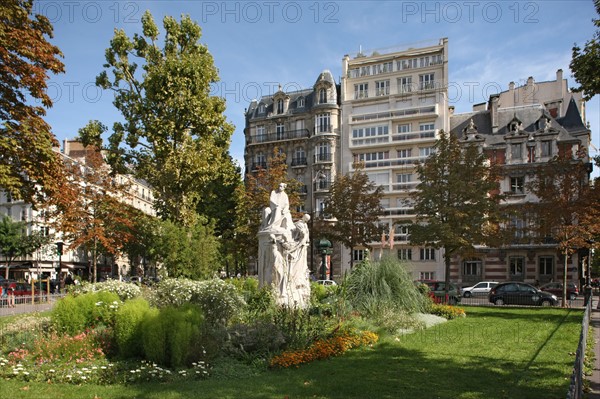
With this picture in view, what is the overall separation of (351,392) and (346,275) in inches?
346

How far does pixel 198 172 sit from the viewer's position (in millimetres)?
25734

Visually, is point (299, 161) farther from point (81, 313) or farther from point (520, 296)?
point (81, 313)

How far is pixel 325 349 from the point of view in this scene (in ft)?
34.7

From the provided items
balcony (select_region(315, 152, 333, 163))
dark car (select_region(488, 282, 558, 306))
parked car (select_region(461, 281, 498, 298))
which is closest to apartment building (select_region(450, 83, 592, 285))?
parked car (select_region(461, 281, 498, 298))

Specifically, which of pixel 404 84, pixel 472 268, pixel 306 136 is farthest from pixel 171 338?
pixel 404 84

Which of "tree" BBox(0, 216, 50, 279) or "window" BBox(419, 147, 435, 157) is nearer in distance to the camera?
"tree" BBox(0, 216, 50, 279)

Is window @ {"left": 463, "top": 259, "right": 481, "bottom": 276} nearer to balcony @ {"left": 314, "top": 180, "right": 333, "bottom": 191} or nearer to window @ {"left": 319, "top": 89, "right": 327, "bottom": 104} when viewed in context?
balcony @ {"left": 314, "top": 180, "right": 333, "bottom": 191}

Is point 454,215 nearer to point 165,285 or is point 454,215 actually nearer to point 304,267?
point 304,267

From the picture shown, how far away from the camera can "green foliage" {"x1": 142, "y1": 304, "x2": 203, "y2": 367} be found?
9461 mm

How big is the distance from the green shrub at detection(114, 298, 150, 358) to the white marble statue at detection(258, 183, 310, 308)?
5826mm

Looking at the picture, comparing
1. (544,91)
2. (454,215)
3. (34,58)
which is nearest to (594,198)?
(454,215)

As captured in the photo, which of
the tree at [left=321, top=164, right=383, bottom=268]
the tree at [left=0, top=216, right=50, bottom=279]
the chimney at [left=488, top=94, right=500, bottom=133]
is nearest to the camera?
the tree at [left=321, top=164, right=383, bottom=268]

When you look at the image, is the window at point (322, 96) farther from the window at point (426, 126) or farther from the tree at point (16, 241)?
the tree at point (16, 241)

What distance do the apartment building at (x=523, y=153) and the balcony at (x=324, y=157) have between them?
41.3 feet
